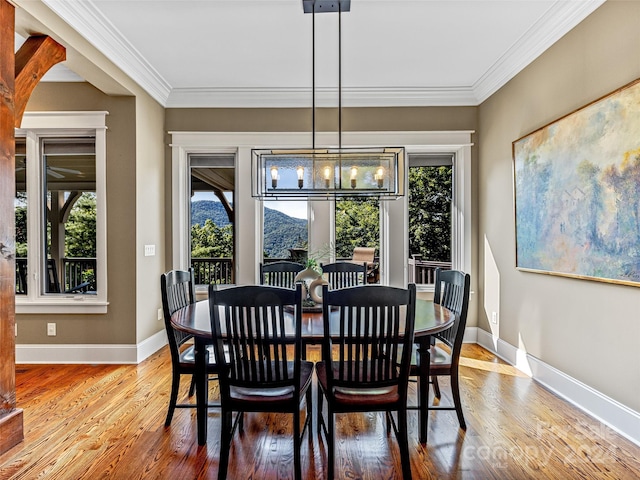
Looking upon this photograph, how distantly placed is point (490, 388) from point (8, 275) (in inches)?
137

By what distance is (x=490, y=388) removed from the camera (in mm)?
3105

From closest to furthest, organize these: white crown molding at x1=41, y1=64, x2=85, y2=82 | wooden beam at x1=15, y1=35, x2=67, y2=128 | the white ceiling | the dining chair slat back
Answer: the dining chair slat back → wooden beam at x1=15, y1=35, x2=67, y2=128 → the white ceiling → white crown molding at x1=41, y1=64, x2=85, y2=82

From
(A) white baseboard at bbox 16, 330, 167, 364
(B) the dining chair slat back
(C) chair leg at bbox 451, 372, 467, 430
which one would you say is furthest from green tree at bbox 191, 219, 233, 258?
(C) chair leg at bbox 451, 372, 467, 430

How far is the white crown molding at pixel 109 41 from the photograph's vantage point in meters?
2.64

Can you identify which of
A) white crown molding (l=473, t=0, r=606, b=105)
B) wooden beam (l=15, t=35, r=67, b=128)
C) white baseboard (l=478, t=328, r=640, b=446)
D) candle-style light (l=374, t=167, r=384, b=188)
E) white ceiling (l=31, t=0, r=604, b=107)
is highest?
white ceiling (l=31, t=0, r=604, b=107)

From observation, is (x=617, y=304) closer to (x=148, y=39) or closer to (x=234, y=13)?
(x=234, y=13)

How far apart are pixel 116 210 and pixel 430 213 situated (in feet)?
11.2

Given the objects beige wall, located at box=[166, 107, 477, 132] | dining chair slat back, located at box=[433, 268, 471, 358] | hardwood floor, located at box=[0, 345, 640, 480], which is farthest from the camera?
beige wall, located at box=[166, 107, 477, 132]

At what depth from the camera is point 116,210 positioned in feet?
12.4

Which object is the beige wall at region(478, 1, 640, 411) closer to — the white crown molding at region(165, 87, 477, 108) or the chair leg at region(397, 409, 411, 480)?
the white crown molding at region(165, 87, 477, 108)

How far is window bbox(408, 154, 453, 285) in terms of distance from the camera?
15.1 ft

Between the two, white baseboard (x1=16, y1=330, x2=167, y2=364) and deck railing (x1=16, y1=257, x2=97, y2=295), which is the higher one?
deck railing (x1=16, y1=257, x2=97, y2=295)

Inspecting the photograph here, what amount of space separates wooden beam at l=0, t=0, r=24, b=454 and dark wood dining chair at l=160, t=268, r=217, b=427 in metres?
0.86

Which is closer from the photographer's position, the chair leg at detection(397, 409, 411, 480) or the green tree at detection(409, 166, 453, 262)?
the chair leg at detection(397, 409, 411, 480)
